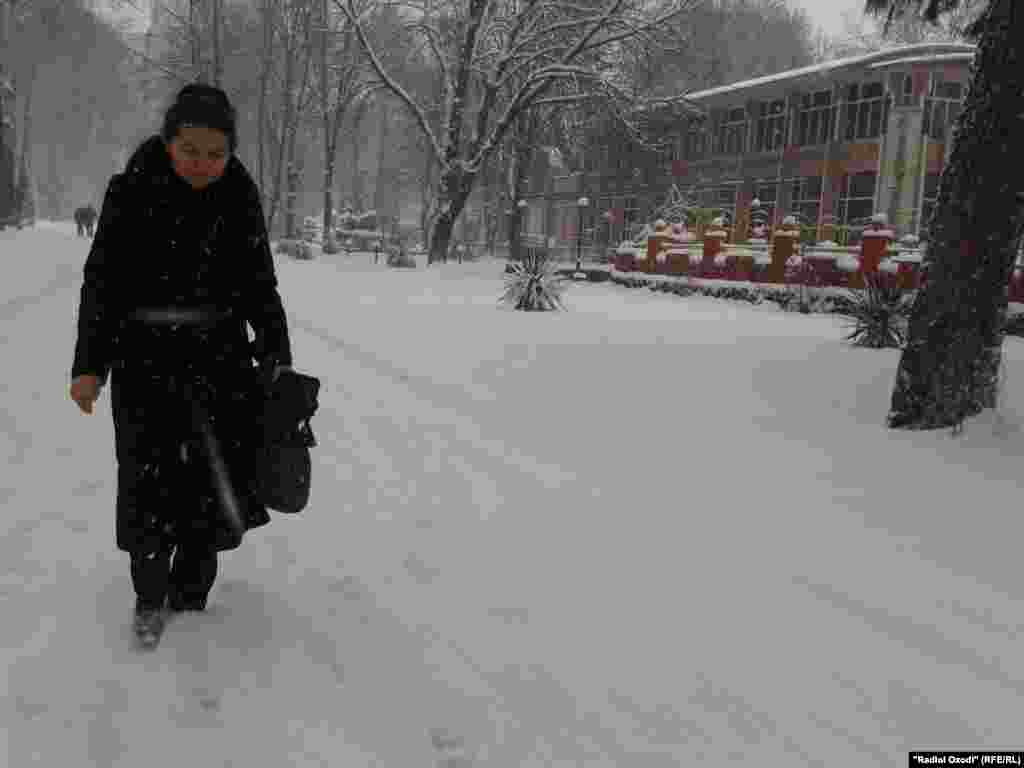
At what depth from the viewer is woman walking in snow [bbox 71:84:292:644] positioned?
9.11 ft

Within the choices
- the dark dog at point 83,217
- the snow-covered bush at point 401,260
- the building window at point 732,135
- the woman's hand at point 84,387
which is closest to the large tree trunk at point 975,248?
the woman's hand at point 84,387

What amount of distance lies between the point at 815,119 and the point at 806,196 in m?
2.85

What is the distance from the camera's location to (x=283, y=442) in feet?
9.52

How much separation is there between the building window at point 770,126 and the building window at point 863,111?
9.77ft

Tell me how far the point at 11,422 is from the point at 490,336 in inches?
239

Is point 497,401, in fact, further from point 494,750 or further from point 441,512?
point 494,750

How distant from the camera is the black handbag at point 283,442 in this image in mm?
2900

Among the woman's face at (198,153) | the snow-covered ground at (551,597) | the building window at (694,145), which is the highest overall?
the building window at (694,145)

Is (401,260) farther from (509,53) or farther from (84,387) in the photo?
(84,387)

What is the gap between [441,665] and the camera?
284cm

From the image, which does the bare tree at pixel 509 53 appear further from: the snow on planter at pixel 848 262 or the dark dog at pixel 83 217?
the dark dog at pixel 83 217

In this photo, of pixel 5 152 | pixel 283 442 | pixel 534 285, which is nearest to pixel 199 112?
pixel 283 442

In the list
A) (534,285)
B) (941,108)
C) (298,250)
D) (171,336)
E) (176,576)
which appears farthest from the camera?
(298,250)

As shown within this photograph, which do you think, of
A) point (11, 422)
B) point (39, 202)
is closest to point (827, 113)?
point (11, 422)
